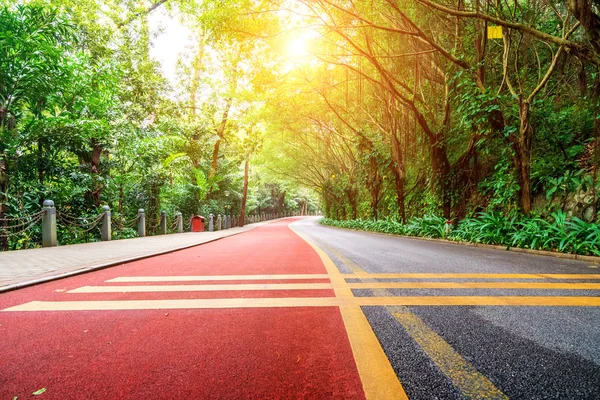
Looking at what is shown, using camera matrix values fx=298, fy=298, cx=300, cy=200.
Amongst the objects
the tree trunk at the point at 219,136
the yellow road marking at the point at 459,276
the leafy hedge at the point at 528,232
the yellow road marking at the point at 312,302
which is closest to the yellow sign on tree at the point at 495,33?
the leafy hedge at the point at 528,232

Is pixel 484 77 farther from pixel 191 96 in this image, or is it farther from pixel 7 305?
pixel 191 96

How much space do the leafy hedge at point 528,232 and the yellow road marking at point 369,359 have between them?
5.78m

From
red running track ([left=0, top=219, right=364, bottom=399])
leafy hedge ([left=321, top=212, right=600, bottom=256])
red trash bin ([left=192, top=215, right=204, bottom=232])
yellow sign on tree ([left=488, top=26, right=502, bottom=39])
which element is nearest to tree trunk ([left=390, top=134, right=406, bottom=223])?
leafy hedge ([left=321, top=212, right=600, bottom=256])

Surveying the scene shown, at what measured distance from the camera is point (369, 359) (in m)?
1.82

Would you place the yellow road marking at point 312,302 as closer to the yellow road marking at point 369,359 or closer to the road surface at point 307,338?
the road surface at point 307,338

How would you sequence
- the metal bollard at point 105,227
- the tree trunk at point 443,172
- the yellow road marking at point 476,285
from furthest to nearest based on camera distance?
the tree trunk at point 443,172 < the metal bollard at point 105,227 < the yellow road marking at point 476,285

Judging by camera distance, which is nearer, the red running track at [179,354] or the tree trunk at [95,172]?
the red running track at [179,354]

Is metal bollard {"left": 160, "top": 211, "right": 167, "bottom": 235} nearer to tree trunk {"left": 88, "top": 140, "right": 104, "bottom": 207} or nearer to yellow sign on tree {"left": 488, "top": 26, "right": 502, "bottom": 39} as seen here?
tree trunk {"left": 88, "top": 140, "right": 104, "bottom": 207}

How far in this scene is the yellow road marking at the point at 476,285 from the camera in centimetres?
355

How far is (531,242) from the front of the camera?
6965 mm

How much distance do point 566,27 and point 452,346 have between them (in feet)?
28.6

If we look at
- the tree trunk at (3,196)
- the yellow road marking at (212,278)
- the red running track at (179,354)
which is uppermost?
the tree trunk at (3,196)

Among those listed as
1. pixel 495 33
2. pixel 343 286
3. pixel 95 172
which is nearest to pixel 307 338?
pixel 343 286


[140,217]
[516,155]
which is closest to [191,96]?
[140,217]
